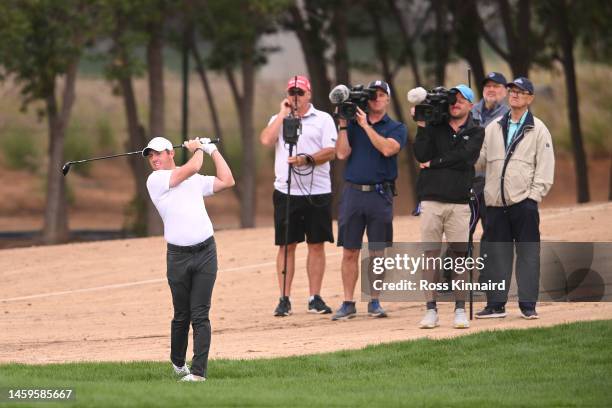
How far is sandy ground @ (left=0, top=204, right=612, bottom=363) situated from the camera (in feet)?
44.4

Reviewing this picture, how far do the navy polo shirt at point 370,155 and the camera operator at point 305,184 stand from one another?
20.9 inches

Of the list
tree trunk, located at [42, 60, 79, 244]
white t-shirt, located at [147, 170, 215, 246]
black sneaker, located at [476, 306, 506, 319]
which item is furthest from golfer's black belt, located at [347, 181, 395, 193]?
tree trunk, located at [42, 60, 79, 244]

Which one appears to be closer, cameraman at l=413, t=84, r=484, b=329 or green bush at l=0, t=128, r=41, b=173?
cameraman at l=413, t=84, r=484, b=329

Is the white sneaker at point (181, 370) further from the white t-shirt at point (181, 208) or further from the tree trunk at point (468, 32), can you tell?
the tree trunk at point (468, 32)

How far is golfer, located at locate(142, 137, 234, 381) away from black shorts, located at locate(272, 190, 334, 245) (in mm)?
4072

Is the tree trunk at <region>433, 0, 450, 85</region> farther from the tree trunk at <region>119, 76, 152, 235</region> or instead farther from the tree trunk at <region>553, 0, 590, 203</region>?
the tree trunk at <region>119, 76, 152, 235</region>

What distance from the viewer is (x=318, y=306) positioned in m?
15.5

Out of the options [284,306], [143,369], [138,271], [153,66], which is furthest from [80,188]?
Result: [143,369]

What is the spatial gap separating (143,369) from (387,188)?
3994 millimetres

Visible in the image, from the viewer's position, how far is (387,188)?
48.5ft

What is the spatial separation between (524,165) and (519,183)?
0.58 ft

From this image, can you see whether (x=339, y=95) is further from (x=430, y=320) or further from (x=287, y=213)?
(x=430, y=320)

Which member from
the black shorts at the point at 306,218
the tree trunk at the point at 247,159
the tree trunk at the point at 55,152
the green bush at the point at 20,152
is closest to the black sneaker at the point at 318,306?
the black shorts at the point at 306,218

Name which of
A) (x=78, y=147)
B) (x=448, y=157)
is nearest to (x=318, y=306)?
(x=448, y=157)
